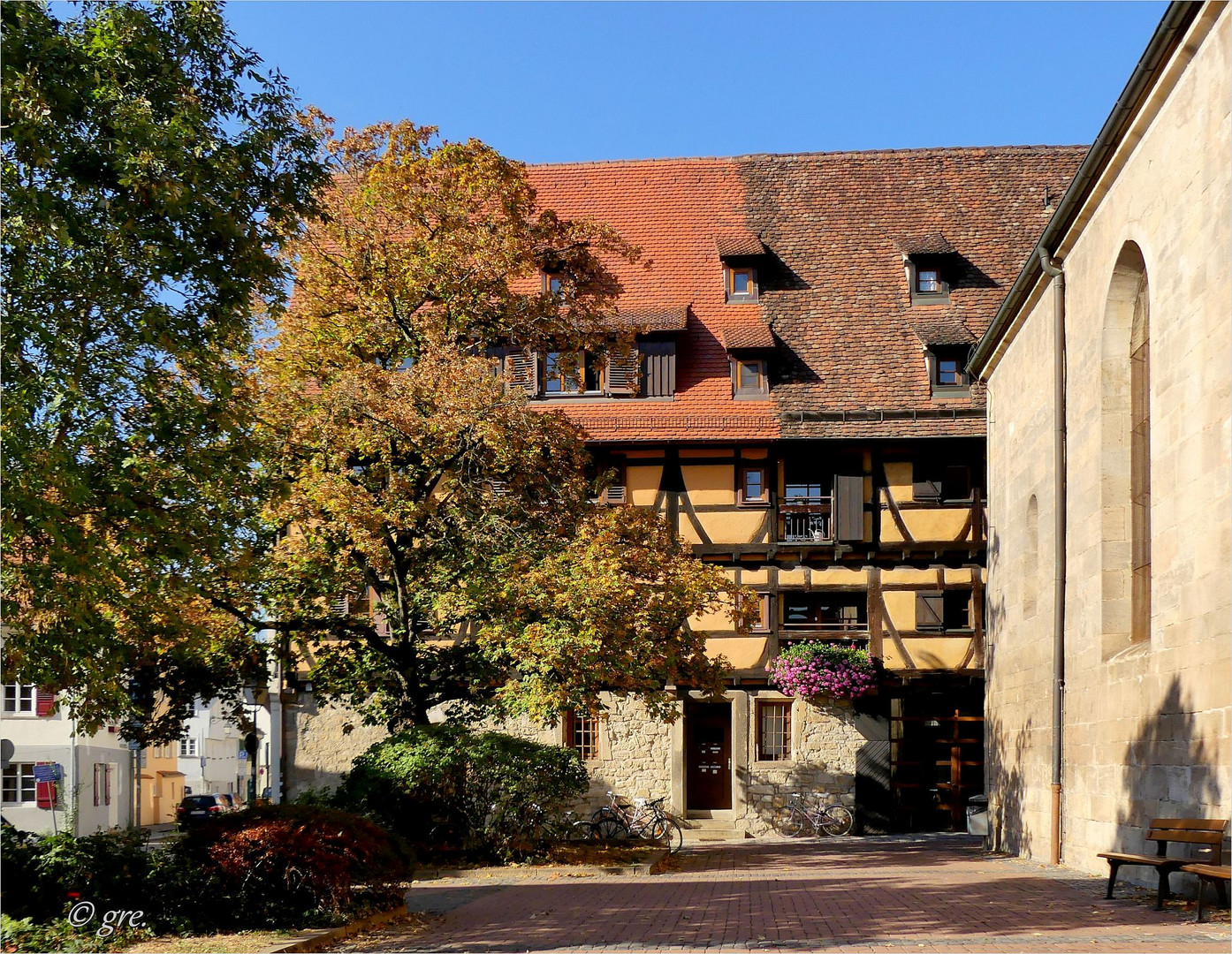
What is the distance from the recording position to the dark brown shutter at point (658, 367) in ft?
91.3

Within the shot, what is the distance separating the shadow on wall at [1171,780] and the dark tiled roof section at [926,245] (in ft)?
53.6

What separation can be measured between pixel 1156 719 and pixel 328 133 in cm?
A: 1158

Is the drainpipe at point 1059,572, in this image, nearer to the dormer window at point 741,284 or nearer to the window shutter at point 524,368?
the dormer window at point 741,284

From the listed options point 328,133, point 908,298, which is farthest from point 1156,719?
point 908,298

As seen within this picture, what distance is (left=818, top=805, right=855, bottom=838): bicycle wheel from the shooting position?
2614cm

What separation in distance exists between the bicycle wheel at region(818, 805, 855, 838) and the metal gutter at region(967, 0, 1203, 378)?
10.0m

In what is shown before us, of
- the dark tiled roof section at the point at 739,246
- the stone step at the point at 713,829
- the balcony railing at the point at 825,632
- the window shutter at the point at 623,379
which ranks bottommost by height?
the stone step at the point at 713,829

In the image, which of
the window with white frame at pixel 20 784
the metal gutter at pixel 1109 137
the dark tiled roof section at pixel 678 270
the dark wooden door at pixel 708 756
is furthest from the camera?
the window with white frame at pixel 20 784

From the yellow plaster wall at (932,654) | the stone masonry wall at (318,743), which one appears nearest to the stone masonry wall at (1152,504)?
the yellow plaster wall at (932,654)

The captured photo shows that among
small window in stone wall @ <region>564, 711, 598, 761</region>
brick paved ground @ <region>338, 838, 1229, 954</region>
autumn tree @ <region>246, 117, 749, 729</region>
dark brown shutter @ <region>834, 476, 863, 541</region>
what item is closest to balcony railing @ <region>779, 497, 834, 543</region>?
dark brown shutter @ <region>834, 476, 863, 541</region>

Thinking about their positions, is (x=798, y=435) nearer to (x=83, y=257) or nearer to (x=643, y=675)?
(x=643, y=675)

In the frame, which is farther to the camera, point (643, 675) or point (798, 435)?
point (798, 435)

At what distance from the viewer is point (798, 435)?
2653 cm

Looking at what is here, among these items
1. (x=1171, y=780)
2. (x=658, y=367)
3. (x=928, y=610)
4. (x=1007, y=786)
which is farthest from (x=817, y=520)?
(x=1171, y=780)
